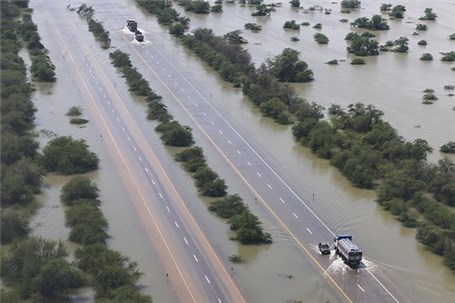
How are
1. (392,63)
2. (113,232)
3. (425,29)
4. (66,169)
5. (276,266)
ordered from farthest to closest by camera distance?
(425,29) < (392,63) < (66,169) < (113,232) < (276,266)

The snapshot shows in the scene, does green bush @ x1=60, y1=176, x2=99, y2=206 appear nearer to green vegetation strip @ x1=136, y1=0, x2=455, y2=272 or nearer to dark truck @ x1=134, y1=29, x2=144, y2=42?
green vegetation strip @ x1=136, y1=0, x2=455, y2=272

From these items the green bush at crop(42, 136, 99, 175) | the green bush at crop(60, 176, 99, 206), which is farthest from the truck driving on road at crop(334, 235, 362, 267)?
the green bush at crop(42, 136, 99, 175)

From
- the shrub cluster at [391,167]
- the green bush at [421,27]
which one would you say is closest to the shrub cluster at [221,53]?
the shrub cluster at [391,167]

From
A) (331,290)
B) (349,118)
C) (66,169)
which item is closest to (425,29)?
(349,118)

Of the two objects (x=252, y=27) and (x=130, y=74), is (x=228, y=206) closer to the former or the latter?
(x=130, y=74)

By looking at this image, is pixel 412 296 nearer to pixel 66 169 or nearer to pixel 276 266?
pixel 276 266

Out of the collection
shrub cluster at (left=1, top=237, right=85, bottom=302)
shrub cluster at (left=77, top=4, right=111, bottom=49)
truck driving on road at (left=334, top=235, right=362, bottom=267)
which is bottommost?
shrub cluster at (left=77, top=4, right=111, bottom=49)

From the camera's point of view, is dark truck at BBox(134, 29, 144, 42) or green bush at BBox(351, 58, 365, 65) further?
dark truck at BBox(134, 29, 144, 42)
